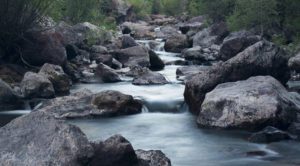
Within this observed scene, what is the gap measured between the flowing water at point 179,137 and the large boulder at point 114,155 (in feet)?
8.92

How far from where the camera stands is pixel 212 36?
4434cm

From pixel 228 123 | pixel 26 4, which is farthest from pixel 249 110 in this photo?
pixel 26 4

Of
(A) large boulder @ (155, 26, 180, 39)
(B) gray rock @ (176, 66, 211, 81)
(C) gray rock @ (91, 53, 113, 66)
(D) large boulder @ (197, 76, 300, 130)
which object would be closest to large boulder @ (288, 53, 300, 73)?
(B) gray rock @ (176, 66, 211, 81)

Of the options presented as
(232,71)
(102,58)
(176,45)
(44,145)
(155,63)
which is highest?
(176,45)

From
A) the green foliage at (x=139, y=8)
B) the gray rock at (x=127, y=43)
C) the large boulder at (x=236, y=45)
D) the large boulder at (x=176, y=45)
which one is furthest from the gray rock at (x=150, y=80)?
the green foliage at (x=139, y=8)

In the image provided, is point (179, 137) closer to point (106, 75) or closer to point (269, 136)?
point (269, 136)

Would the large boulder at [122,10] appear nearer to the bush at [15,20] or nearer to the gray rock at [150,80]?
the bush at [15,20]

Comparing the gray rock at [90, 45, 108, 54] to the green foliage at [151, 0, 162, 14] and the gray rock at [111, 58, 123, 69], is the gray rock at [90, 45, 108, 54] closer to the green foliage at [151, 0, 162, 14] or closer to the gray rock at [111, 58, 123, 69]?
the gray rock at [111, 58, 123, 69]

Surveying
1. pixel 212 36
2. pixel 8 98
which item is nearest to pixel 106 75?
pixel 8 98

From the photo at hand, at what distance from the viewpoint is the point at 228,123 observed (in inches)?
624

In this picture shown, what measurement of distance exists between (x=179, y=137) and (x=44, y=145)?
7066mm

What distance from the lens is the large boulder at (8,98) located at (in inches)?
802

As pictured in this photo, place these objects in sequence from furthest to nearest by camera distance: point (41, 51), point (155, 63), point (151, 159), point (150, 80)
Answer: point (155, 63)
point (41, 51)
point (150, 80)
point (151, 159)

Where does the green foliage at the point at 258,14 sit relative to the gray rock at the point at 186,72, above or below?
above
